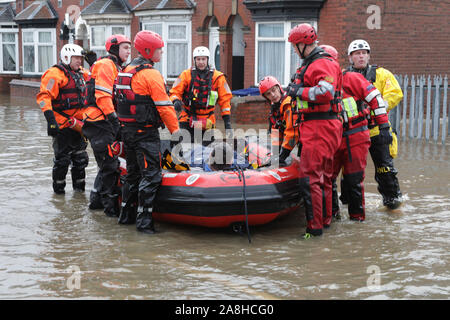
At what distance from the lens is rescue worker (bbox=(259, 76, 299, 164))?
718 centimetres

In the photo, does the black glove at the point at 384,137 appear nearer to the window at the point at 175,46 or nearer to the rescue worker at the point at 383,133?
the rescue worker at the point at 383,133

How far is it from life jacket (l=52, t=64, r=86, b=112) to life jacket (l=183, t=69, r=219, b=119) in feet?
5.01

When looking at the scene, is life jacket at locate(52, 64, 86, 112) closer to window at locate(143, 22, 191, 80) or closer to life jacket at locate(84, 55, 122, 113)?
life jacket at locate(84, 55, 122, 113)

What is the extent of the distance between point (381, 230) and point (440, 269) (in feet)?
4.26

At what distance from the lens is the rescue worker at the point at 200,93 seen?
889 centimetres

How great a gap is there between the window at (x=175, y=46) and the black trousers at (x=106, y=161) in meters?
13.9

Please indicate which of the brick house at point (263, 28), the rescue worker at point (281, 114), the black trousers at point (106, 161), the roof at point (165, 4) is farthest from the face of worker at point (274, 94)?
the roof at point (165, 4)

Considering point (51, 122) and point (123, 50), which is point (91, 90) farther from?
point (51, 122)

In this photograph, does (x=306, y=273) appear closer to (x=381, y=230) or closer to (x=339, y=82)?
(x=381, y=230)

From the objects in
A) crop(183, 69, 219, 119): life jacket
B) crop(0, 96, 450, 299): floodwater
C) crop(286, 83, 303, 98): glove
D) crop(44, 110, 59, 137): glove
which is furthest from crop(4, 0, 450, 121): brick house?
crop(286, 83, 303, 98): glove

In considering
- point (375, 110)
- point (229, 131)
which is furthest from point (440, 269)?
point (229, 131)

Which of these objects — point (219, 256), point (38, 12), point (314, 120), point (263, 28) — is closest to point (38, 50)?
point (38, 12)

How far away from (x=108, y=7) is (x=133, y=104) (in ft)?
60.2

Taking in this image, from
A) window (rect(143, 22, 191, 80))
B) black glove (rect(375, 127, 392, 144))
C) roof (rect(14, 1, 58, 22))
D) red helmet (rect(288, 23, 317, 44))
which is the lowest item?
black glove (rect(375, 127, 392, 144))
